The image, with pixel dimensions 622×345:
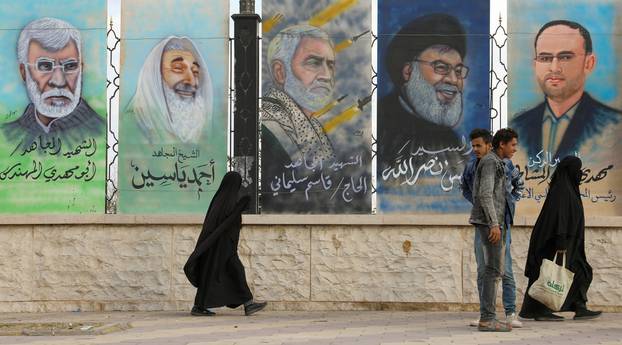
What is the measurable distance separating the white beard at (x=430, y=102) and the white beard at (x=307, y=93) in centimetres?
75

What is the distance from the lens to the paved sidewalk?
784 cm

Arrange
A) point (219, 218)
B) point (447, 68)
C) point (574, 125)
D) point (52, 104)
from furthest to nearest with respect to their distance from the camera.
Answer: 1. point (52, 104)
2. point (447, 68)
3. point (574, 125)
4. point (219, 218)

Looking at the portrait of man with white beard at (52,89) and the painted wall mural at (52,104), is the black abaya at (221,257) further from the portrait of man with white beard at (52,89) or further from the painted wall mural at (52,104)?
the portrait of man with white beard at (52,89)

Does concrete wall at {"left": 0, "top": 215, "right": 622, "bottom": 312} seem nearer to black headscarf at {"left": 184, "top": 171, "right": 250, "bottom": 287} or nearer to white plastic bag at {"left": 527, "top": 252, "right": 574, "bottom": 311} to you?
black headscarf at {"left": 184, "top": 171, "right": 250, "bottom": 287}

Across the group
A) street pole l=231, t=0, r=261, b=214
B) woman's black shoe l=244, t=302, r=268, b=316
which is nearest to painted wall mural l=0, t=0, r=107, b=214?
street pole l=231, t=0, r=261, b=214

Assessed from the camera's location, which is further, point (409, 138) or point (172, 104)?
point (172, 104)

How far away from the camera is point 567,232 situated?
9.41m

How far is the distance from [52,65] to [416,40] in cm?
348

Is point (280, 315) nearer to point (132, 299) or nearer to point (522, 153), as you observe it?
point (132, 299)

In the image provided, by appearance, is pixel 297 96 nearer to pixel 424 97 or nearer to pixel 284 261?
pixel 424 97

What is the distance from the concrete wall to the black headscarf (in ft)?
2.46

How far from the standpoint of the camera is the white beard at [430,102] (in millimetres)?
11477

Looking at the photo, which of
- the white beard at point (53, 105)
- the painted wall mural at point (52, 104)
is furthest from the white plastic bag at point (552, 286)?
the white beard at point (53, 105)

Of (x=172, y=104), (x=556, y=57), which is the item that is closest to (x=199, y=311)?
(x=172, y=104)
